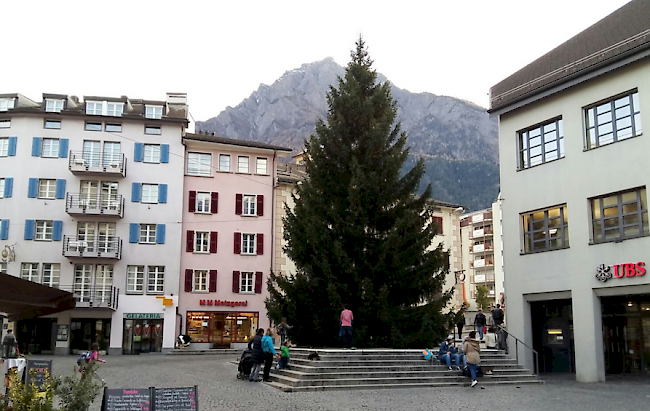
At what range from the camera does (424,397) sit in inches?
718

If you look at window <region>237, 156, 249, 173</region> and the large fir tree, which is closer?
the large fir tree

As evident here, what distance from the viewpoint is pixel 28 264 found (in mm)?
46188

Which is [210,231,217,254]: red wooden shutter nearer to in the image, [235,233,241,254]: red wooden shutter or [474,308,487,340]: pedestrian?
[235,233,241,254]: red wooden shutter

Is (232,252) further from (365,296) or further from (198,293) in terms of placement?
(365,296)

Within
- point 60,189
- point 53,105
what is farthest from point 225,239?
point 53,105

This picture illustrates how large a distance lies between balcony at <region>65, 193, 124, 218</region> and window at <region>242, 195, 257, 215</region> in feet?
28.8

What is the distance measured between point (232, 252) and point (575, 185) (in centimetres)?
2907

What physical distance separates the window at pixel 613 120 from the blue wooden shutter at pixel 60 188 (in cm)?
3556

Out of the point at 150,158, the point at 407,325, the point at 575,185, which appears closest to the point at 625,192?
the point at 575,185

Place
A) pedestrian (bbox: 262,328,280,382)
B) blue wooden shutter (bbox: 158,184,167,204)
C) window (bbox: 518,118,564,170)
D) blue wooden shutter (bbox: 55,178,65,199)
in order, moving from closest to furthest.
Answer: pedestrian (bbox: 262,328,280,382) → window (bbox: 518,118,564,170) → blue wooden shutter (bbox: 55,178,65,199) → blue wooden shutter (bbox: 158,184,167,204)

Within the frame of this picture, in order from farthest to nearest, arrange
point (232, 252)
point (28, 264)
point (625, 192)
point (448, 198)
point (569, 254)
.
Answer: point (448, 198)
point (232, 252)
point (28, 264)
point (569, 254)
point (625, 192)

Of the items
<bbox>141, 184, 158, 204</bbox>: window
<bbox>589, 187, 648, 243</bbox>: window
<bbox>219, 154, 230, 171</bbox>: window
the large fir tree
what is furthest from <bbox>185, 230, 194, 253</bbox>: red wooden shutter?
<bbox>589, 187, 648, 243</bbox>: window

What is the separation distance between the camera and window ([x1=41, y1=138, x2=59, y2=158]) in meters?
47.7

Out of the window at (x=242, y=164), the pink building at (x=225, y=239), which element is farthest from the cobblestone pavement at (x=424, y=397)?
the window at (x=242, y=164)
